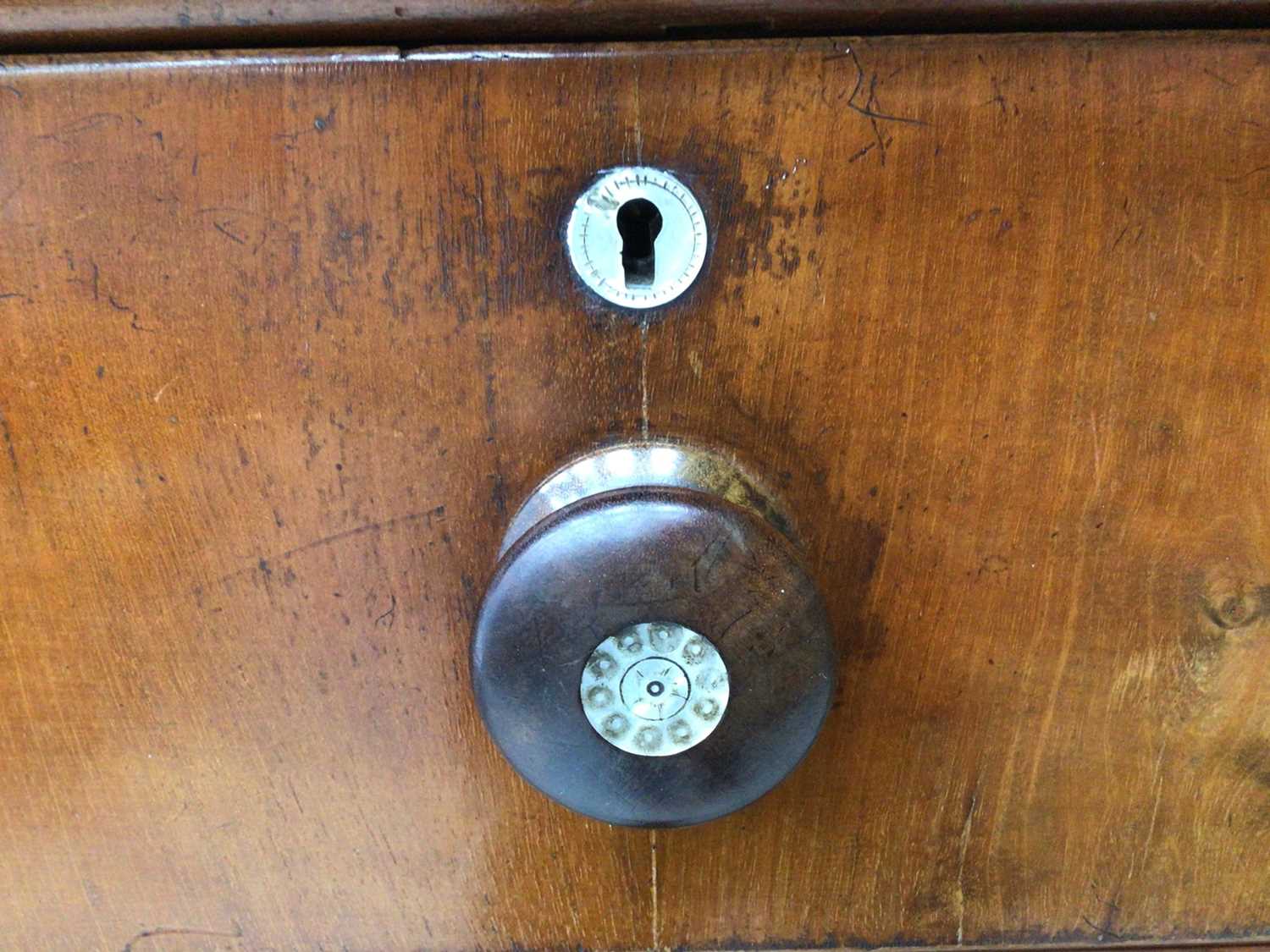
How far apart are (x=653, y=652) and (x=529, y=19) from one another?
0.35 meters

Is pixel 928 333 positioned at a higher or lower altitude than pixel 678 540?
higher

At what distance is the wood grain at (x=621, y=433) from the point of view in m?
0.56

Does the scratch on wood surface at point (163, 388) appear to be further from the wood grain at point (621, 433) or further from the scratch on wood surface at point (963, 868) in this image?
the scratch on wood surface at point (963, 868)

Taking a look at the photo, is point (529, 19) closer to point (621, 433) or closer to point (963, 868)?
point (621, 433)

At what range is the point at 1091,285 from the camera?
1.91 feet

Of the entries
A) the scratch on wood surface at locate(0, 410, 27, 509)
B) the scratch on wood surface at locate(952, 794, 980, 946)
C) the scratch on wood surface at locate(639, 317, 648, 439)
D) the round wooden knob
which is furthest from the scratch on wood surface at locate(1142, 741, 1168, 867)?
the scratch on wood surface at locate(0, 410, 27, 509)

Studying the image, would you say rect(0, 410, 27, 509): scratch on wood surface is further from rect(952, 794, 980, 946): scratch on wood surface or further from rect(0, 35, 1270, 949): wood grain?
rect(952, 794, 980, 946): scratch on wood surface

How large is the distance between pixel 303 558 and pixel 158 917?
0.96ft

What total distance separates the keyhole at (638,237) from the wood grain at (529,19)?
94 mm

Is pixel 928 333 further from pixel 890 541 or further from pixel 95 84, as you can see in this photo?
pixel 95 84

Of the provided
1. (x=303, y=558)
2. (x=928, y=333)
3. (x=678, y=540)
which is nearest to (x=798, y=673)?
(x=678, y=540)

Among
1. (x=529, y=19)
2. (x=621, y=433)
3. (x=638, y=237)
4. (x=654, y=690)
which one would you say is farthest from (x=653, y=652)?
(x=529, y=19)

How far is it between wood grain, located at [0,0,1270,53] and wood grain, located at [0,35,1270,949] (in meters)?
0.01

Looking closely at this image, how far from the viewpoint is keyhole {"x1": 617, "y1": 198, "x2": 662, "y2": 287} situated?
58 centimetres
